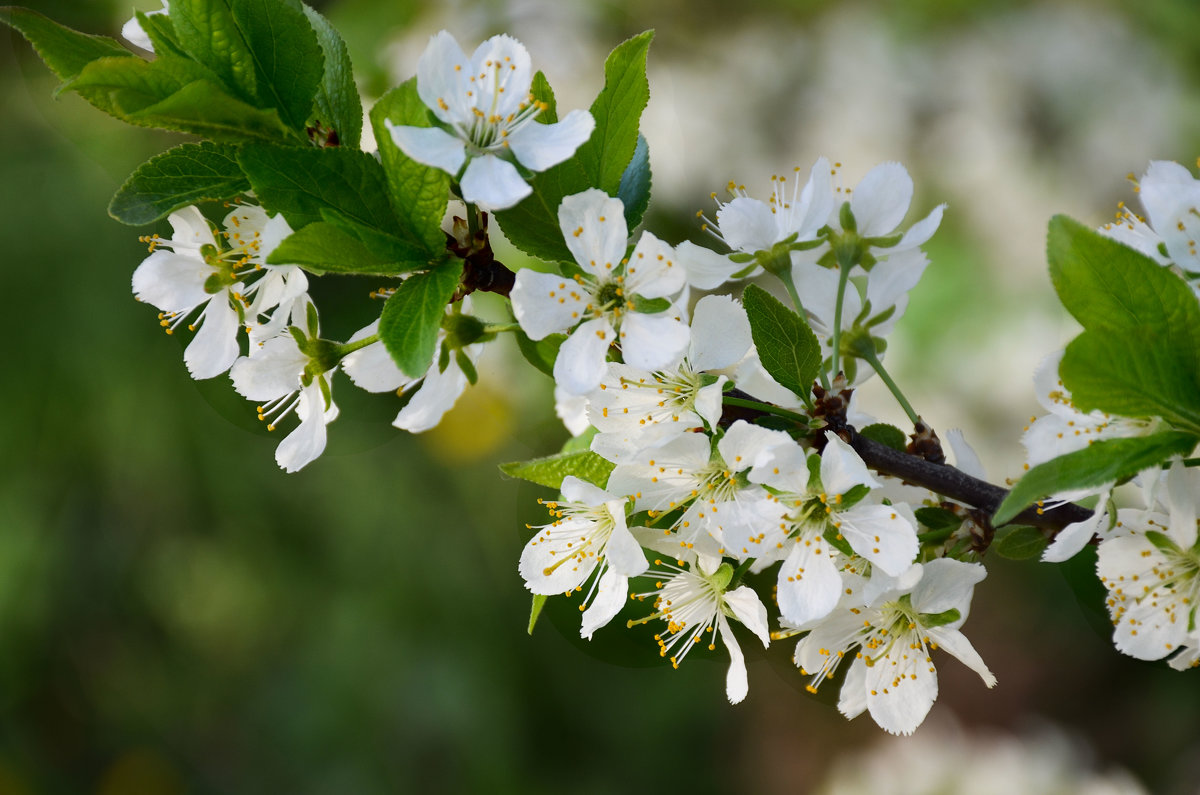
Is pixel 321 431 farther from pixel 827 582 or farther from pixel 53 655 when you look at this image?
pixel 53 655

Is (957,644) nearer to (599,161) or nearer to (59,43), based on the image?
(599,161)

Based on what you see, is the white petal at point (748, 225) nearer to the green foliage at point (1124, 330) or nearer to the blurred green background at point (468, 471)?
the green foliage at point (1124, 330)

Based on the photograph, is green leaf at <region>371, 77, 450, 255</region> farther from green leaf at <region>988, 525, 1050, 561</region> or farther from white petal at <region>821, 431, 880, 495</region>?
green leaf at <region>988, 525, 1050, 561</region>

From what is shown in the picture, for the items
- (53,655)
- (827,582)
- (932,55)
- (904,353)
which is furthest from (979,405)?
(53,655)

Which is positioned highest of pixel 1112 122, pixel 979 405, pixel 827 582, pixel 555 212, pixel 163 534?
pixel 555 212

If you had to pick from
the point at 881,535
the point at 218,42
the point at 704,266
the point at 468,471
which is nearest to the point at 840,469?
the point at 881,535

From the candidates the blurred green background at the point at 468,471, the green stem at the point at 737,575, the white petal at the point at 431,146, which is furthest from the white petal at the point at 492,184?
the blurred green background at the point at 468,471
